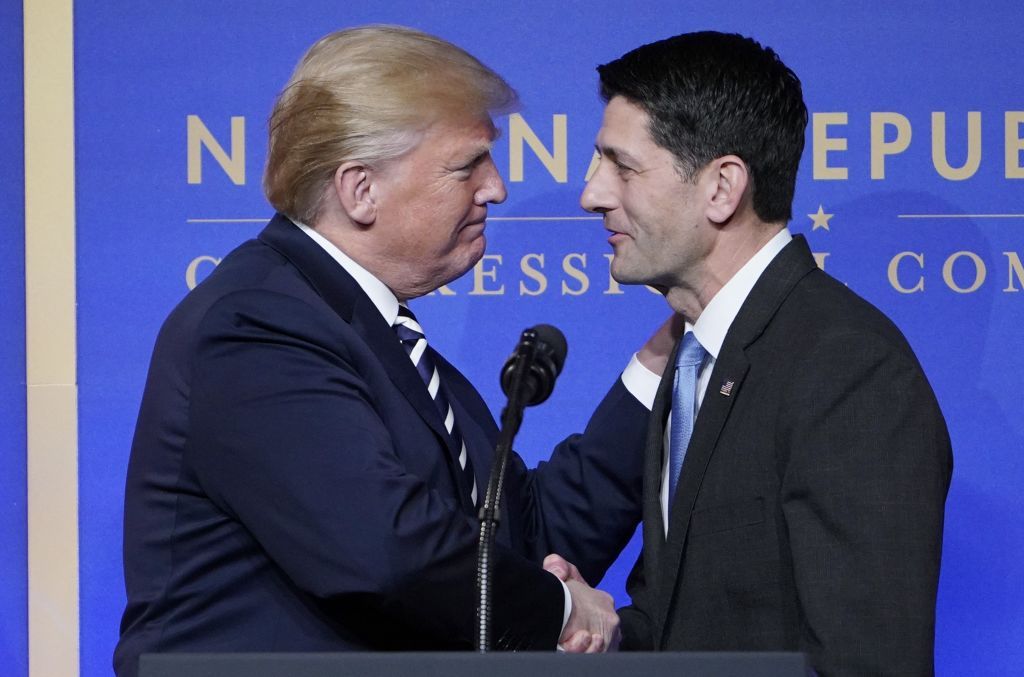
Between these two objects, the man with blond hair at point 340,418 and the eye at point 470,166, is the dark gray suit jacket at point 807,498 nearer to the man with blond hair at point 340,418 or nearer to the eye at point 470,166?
the man with blond hair at point 340,418

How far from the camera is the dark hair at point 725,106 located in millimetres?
2016

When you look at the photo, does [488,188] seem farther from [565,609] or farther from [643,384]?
[565,609]

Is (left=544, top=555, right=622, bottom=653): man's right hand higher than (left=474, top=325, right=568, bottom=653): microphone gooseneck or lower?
lower

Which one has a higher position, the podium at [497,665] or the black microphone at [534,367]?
the black microphone at [534,367]

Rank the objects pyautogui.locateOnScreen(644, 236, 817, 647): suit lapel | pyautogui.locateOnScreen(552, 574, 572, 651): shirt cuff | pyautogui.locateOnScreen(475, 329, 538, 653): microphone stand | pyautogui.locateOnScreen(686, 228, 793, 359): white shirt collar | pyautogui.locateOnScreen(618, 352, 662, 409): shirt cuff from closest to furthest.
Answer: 1. pyautogui.locateOnScreen(475, 329, 538, 653): microphone stand
2. pyautogui.locateOnScreen(552, 574, 572, 651): shirt cuff
3. pyautogui.locateOnScreen(644, 236, 817, 647): suit lapel
4. pyautogui.locateOnScreen(686, 228, 793, 359): white shirt collar
5. pyautogui.locateOnScreen(618, 352, 662, 409): shirt cuff

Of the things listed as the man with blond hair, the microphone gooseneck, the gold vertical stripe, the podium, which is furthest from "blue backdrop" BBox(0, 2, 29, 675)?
the podium

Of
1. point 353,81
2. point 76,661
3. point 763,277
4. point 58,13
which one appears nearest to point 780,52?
point 763,277

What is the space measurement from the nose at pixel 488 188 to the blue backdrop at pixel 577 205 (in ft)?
2.24

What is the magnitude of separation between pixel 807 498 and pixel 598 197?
0.63 metres

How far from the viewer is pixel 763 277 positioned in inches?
77.0

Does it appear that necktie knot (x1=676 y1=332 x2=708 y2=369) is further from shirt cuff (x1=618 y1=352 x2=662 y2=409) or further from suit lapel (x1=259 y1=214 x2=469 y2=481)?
suit lapel (x1=259 y1=214 x2=469 y2=481)

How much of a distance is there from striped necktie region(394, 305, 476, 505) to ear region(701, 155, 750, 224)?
46 centimetres

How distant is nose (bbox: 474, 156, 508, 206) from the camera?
2.09 meters

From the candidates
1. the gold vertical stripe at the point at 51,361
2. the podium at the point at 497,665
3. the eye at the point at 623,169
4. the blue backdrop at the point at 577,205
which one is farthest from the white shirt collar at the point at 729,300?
the gold vertical stripe at the point at 51,361
